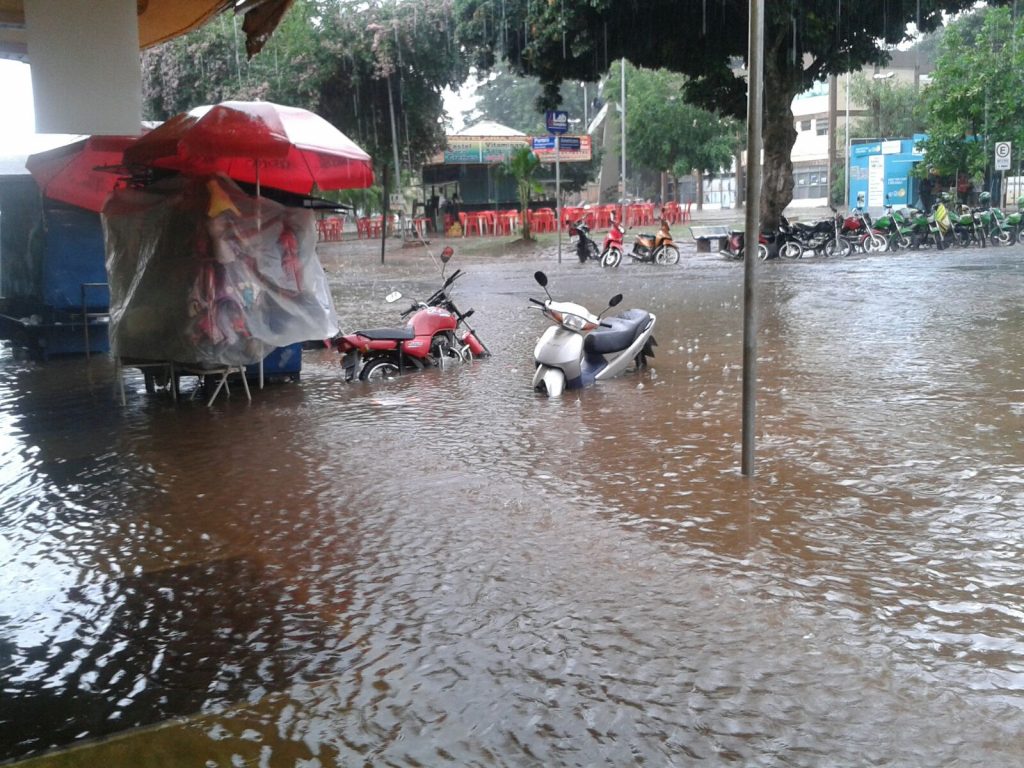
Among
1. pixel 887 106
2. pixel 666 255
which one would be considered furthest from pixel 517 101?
pixel 666 255

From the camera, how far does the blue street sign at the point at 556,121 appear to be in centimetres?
2253

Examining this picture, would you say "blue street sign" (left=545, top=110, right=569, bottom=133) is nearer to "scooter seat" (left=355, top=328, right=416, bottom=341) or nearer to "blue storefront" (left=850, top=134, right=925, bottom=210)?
"scooter seat" (left=355, top=328, right=416, bottom=341)

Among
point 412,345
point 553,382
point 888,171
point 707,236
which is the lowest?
point 553,382

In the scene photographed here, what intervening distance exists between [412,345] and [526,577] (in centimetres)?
606

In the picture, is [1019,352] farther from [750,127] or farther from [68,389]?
[68,389]

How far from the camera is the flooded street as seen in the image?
10.4 ft

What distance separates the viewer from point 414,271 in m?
25.5

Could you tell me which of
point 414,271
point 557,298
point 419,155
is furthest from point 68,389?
point 419,155

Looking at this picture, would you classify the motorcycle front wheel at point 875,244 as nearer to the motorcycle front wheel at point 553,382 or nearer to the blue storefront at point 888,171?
the motorcycle front wheel at point 553,382

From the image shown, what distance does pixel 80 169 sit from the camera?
1042cm

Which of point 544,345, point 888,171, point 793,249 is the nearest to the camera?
point 544,345

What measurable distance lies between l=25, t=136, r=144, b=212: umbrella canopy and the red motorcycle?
2868mm

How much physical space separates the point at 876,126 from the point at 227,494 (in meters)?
56.1

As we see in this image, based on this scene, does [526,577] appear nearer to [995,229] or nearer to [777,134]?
[777,134]
